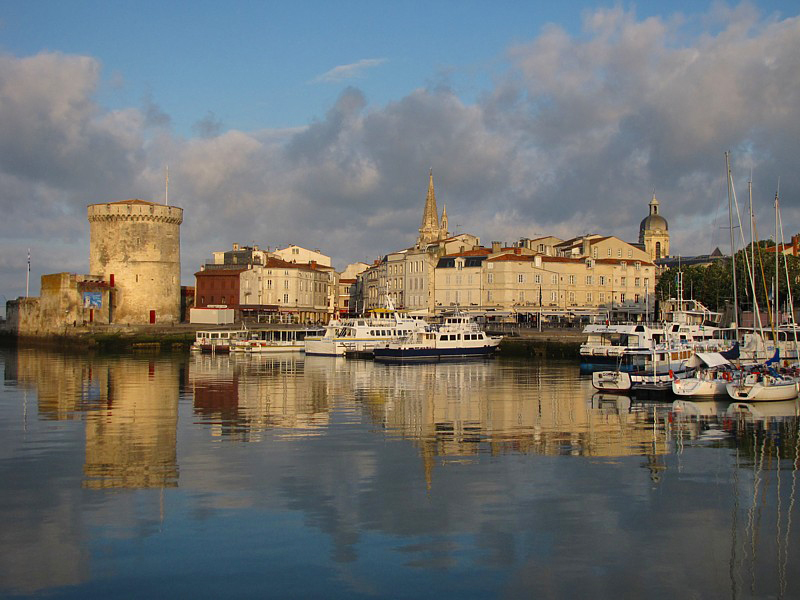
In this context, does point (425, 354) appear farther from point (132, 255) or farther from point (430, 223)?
point (430, 223)

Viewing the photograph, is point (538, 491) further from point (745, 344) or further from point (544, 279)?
point (544, 279)

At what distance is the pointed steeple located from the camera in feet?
328

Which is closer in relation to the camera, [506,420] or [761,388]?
[506,420]

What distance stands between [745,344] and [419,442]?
23.9 meters

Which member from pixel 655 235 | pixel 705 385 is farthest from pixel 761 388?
pixel 655 235

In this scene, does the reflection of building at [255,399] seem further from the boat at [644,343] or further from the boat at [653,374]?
the boat at [644,343]

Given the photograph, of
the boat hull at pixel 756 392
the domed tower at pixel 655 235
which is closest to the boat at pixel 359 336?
the boat hull at pixel 756 392

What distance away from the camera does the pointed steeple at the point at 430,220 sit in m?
99.9

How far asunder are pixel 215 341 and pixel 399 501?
151 ft

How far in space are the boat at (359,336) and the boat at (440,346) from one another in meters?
2.40

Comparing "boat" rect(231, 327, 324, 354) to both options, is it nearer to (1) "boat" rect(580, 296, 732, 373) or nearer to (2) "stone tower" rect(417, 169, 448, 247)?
A: (1) "boat" rect(580, 296, 732, 373)

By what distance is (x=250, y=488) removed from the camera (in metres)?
12.4

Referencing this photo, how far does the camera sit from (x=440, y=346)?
47281 millimetres

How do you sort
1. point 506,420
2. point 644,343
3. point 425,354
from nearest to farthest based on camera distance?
point 506,420 < point 644,343 < point 425,354
